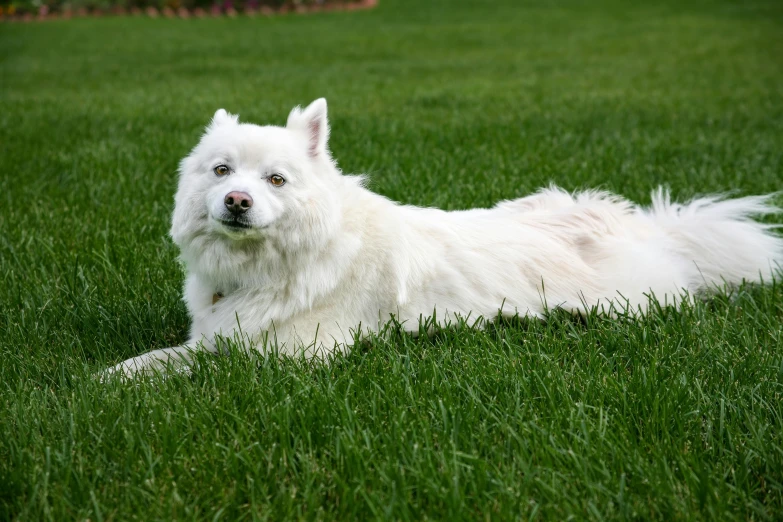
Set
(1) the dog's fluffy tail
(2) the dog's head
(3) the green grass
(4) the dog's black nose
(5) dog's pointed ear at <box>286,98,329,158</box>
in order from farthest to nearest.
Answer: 1. (1) the dog's fluffy tail
2. (5) dog's pointed ear at <box>286,98,329,158</box>
3. (2) the dog's head
4. (4) the dog's black nose
5. (3) the green grass

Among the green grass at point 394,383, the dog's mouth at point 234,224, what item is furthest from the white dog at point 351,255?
the green grass at point 394,383

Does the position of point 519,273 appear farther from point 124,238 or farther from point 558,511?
point 124,238

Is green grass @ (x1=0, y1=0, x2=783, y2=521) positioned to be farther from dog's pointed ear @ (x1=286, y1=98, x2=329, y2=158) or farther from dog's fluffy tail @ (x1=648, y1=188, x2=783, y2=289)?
dog's pointed ear @ (x1=286, y1=98, x2=329, y2=158)

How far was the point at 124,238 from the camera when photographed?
14.7ft

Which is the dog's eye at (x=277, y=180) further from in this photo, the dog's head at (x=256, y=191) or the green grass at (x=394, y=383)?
the green grass at (x=394, y=383)

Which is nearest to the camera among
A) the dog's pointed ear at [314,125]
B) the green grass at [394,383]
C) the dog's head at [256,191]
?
the green grass at [394,383]

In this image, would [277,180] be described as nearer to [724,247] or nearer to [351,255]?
[351,255]

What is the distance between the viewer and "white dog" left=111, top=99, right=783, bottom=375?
9.77 feet

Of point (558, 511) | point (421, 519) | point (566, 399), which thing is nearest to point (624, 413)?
point (566, 399)

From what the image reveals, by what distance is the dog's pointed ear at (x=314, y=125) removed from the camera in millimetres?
3150

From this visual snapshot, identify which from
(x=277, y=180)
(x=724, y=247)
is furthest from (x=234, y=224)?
(x=724, y=247)

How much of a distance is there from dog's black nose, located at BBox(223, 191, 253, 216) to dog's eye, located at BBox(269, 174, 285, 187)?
0.63ft

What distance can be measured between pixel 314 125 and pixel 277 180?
0.34m

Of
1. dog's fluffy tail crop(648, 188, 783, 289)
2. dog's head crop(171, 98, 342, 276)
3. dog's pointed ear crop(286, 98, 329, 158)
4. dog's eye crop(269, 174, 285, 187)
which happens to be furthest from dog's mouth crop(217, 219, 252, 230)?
dog's fluffy tail crop(648, 188, 783, 289)
